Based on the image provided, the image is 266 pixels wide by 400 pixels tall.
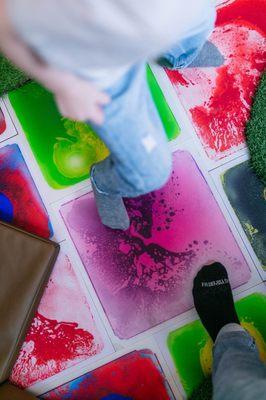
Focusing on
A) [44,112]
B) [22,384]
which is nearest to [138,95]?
[44,112]

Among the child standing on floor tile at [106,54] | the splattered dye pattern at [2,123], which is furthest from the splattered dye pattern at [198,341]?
the splattered dye pattern at [2,123]

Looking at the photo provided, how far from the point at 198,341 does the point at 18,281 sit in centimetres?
53

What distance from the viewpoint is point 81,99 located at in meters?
0.61

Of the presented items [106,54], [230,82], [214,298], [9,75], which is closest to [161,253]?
[214,298]

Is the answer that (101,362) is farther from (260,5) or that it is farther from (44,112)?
(260,5)

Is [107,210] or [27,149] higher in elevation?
[27,149]

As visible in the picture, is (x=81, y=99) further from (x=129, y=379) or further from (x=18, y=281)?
(x=129, y=379)

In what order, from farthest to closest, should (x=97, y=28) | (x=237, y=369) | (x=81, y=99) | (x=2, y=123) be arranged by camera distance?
(x=2, y=123) → (x=237, y=369) → (x=81, y=99) → (x=97, y=28)

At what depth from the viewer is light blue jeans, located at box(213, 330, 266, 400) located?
32.9 inches

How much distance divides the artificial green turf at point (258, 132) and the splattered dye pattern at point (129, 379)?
1.98 feet

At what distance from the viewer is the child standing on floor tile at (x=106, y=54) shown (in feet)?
1.58

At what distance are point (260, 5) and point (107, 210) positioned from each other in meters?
0.73

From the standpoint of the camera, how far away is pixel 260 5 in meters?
1.24

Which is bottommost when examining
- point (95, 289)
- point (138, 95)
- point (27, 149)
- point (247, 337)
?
point (247, 337)
